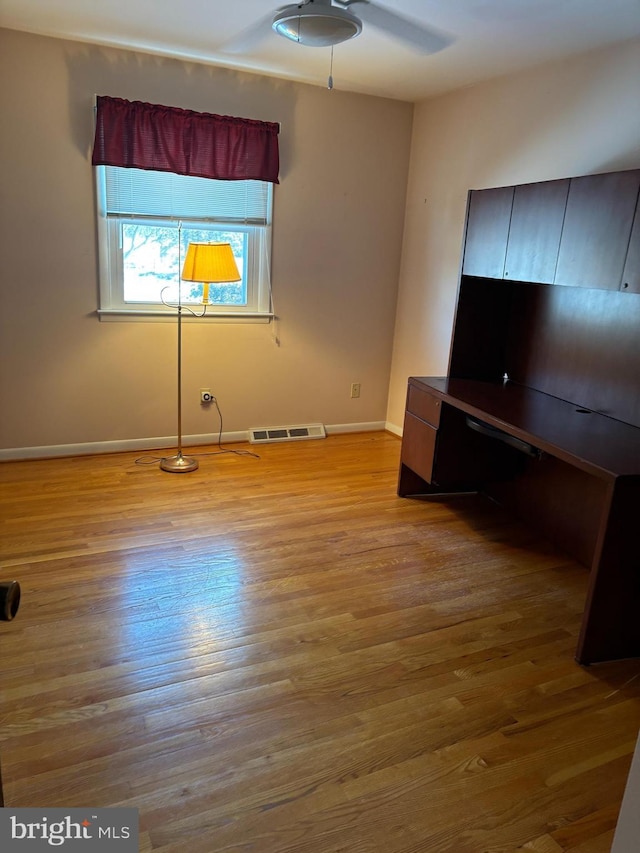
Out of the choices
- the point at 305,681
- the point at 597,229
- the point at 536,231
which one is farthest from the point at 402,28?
the point at 305,681

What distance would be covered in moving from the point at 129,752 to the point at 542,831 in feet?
3.81

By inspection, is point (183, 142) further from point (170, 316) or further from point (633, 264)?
point (633, 264)

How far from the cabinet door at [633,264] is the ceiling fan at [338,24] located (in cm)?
150

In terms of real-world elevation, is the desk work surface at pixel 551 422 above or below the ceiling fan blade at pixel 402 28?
below

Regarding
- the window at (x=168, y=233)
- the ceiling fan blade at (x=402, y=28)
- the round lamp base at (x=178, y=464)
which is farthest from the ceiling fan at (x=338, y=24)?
the round lamp base at (x=178, y=464)

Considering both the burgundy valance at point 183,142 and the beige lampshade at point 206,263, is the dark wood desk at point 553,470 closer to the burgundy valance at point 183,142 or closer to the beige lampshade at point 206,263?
the beige lampshade at point 206,263

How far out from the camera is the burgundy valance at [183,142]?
3.64 metres

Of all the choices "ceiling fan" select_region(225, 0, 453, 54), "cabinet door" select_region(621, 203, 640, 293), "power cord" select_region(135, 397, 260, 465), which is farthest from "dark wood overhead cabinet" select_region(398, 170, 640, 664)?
"power cord" select_region(135, 397, 260, 465)

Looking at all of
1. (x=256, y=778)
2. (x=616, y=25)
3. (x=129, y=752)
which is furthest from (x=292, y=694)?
(x=616, y=25)

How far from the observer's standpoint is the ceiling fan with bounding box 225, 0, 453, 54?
2727 millimetres

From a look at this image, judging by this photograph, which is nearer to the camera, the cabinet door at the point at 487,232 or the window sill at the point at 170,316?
the cabinet door at the point at 487,232

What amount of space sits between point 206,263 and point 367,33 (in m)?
1.48

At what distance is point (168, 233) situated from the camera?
4.03 m

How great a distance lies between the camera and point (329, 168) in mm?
4336
